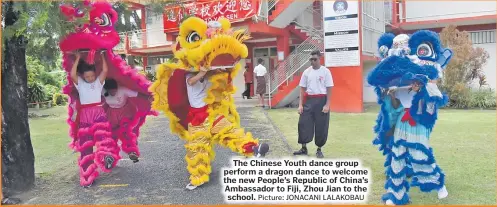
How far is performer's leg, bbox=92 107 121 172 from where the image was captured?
17.1 ft

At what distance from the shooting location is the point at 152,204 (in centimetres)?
453

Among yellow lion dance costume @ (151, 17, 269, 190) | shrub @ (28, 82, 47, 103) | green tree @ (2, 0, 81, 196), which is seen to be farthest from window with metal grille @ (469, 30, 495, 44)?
shrub @ (28, 82, 47, 103)

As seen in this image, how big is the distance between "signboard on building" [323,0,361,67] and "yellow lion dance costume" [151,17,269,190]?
8346 millimetres

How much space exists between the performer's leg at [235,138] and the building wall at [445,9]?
1385cm

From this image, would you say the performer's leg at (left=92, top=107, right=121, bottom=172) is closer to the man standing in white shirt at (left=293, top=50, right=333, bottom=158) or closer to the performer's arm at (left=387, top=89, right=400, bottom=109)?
the man standing in white shirt at (left=293, top=50, right=333, bottom=158)

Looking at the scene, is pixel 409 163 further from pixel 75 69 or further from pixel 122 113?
pixel 75 69

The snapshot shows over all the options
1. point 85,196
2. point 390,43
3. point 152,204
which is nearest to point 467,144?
point 390,43

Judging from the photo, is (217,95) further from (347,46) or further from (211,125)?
(347,46)

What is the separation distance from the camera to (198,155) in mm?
4879

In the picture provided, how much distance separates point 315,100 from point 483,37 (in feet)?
40.7

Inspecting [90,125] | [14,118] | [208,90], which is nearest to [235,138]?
[208,90]

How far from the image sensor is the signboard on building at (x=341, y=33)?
497 inches

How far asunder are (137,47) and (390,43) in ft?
56.8

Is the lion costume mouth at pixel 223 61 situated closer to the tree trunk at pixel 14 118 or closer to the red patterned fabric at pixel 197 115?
the red patterned fabric at pixel 197 115
